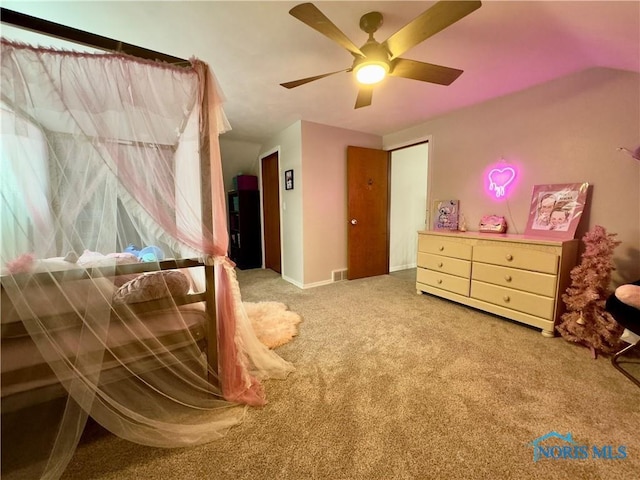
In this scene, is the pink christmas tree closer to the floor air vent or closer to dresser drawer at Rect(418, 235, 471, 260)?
dresser drawer at Rect(418, 235, 471, 260)

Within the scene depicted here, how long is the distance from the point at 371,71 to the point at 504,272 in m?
2.10

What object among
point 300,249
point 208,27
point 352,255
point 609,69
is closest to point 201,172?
point 208,27

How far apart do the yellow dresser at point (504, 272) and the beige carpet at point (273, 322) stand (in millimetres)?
1723

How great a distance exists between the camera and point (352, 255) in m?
3.91

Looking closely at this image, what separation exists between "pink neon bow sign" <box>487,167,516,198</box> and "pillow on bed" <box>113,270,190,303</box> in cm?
317

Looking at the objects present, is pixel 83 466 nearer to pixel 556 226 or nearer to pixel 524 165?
pixel 556 226

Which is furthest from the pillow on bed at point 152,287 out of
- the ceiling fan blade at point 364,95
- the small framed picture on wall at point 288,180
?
the small framed picture on wall at point 288,180

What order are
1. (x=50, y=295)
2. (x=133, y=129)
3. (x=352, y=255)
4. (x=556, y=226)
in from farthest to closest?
(x=352, y=255) → (x=556, y=226) → (x=133, y=129) → (x=50, y=295)

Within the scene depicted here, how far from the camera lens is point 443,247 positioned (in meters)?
2.94

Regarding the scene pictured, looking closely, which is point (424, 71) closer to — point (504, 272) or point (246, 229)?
point (504, 272)

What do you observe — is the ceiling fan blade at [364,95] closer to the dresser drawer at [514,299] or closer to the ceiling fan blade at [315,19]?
the ceiling fan blade at [315,19]

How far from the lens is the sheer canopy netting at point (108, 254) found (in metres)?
1.07

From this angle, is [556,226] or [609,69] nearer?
[609,69]

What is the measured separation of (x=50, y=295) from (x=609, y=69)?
398cm
